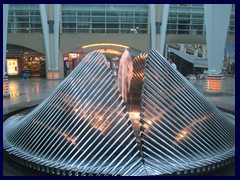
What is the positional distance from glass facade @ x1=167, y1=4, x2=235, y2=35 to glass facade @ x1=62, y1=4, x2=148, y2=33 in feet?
10.3

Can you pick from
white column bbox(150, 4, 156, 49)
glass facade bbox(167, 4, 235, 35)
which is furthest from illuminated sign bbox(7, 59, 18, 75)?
glass facade bbox(167, 4, 235, 35)

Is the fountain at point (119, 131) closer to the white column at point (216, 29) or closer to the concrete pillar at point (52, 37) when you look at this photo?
the white column at point (216, 29)

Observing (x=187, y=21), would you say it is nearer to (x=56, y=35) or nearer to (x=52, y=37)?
(x=56, y=35)

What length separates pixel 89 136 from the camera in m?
5.62

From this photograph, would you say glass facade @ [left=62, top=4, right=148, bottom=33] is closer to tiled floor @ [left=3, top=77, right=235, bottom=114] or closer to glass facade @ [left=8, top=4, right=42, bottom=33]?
glass facade @ [left=8, top=4, right=42, bottom=33]

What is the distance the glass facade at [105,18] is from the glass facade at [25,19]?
9.45ft

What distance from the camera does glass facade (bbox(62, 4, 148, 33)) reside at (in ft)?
103

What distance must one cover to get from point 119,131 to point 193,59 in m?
27.9

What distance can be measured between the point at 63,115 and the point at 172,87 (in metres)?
2.42

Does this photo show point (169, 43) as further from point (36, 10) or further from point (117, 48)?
point (36, 10)

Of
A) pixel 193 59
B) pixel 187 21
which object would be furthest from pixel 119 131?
pixel 187 21

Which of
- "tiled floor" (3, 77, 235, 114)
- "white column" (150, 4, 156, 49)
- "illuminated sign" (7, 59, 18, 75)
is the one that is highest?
"white column" (150, 4, 156, 49)

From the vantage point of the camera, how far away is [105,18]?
105ft

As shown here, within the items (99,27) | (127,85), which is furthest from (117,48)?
(127,85)
